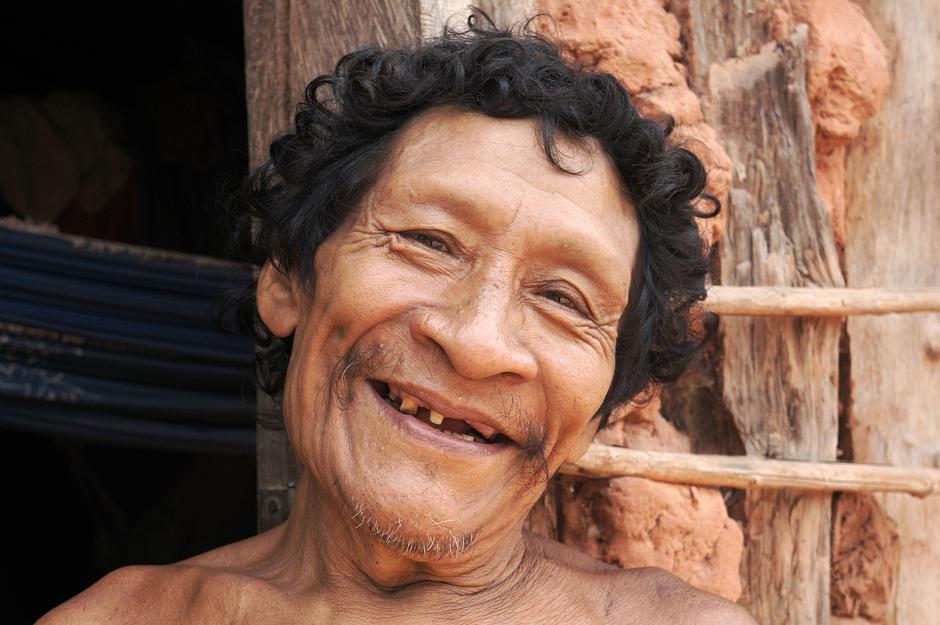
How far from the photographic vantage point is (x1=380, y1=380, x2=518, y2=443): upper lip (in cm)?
163

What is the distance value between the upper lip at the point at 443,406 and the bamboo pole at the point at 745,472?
1.94ft

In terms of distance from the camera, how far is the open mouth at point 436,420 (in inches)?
65.6

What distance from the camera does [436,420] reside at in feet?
5.44

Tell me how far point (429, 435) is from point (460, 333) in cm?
18

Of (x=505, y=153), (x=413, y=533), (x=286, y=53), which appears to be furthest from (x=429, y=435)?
(x=286, y=53)

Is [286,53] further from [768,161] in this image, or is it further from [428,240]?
[768,161]

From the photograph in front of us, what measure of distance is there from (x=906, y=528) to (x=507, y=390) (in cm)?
127

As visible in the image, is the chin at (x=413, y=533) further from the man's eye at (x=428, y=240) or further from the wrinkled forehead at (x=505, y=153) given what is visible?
the wrinkled forehead at (x=505, y=153)

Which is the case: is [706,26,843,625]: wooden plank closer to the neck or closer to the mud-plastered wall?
the mud-plastered wall

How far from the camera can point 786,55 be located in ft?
7.80

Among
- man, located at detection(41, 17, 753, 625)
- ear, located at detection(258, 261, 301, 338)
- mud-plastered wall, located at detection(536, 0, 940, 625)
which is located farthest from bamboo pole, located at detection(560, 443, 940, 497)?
ear, located at detection(258, 261, 301, 338)

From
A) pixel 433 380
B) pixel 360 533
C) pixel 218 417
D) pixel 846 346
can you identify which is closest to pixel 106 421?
pixel 218 417

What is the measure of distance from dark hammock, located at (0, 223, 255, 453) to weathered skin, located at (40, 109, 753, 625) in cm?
92

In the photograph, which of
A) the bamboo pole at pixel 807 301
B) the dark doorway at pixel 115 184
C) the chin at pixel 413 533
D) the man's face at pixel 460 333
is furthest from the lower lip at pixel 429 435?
the dark doorway at pixel 115 184
